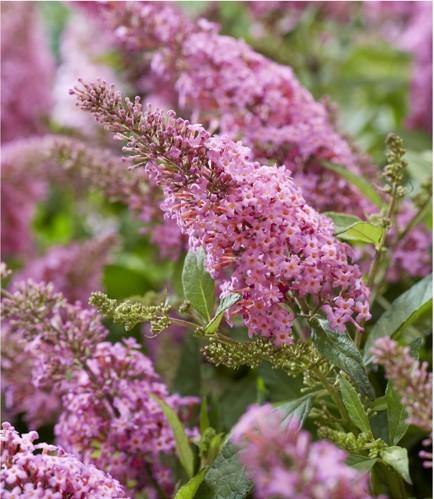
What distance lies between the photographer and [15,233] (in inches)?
52.6

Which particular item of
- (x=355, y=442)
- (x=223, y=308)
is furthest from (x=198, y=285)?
(x=355, y=442)

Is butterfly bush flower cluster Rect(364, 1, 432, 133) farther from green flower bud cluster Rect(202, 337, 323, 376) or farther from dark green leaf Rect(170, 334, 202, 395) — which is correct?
green flower bud cluster Rect(202, 337, 323, 376)

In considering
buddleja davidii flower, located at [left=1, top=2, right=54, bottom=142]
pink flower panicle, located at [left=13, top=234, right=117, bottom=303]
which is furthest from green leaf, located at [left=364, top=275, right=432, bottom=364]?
buddleja davidii flower, located at [left=1, top=2, right=54, bottom=142]

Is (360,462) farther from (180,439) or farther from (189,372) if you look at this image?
(189,372)

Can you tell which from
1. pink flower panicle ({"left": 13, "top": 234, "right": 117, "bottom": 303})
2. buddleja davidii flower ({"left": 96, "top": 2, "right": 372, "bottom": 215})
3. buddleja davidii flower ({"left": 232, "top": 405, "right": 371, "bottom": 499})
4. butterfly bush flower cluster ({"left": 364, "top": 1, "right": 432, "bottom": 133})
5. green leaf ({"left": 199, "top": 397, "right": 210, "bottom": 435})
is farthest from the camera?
butterfly bush flower cluster ({"left": 364, "top": 1, "right": 432, "bottom": 133})

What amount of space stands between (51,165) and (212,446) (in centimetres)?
67

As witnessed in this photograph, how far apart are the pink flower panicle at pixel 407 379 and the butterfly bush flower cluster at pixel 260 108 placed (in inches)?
14.9

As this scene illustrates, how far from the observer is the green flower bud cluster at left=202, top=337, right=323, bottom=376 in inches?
22.7

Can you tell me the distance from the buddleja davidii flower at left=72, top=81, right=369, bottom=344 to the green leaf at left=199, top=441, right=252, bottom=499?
0.10 m

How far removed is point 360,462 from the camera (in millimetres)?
549

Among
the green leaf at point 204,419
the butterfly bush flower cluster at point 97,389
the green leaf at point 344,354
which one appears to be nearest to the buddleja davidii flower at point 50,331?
the butterfly bush flower cluster at point 97,389

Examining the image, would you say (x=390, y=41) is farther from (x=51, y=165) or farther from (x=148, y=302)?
(x=148, y=302)

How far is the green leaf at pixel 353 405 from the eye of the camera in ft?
1.87

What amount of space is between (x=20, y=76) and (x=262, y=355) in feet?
3.30
